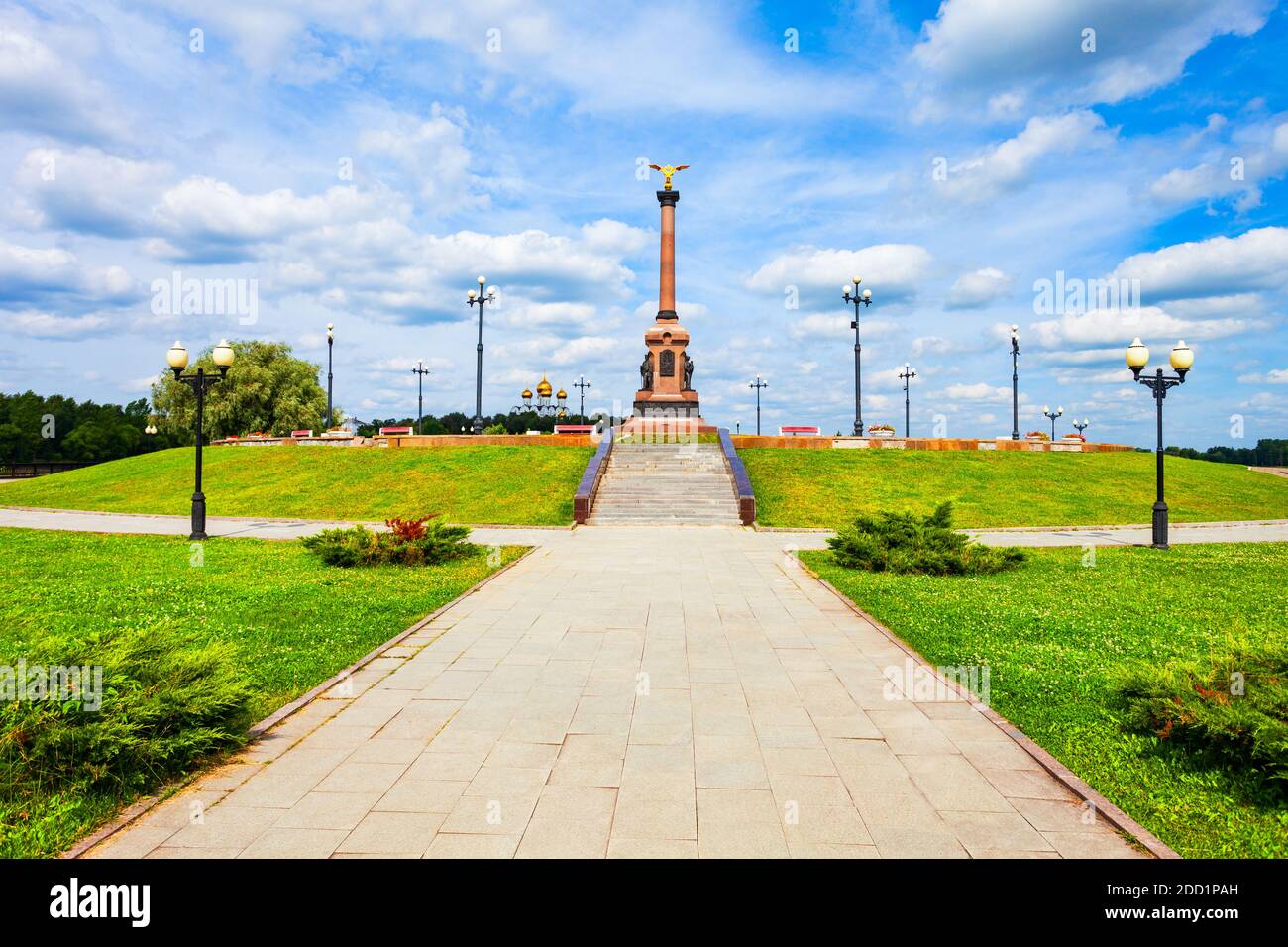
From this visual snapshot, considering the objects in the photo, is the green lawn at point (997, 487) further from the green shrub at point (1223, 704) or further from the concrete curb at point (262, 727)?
the green shrub at point (1223, 704)

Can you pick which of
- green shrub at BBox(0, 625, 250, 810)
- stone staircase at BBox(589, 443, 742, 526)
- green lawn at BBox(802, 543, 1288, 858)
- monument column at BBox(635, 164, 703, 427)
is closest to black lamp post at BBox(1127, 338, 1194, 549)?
green lawn at BBox(802, 543, 1288, 858)

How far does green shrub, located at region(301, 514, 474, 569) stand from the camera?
12.5m

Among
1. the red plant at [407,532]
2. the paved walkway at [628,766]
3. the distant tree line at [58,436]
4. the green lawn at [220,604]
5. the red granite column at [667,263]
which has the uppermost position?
the red granite column at [667,263]

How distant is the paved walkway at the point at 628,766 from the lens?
351cm

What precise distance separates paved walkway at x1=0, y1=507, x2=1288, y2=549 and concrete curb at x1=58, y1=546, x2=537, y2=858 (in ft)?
27.0

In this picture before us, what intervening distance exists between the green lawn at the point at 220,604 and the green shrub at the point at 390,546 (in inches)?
13.4

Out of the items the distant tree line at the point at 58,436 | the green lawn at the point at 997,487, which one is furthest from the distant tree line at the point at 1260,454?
the distant tree line at the point at 58,436

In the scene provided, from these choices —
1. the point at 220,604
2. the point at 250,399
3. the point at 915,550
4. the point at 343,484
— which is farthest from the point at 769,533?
the point at 250,399

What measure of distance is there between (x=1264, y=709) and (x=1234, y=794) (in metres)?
0.64

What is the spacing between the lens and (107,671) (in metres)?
4.41

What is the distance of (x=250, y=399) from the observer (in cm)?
5584

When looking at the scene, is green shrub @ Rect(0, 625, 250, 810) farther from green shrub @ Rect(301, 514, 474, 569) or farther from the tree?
the tree
